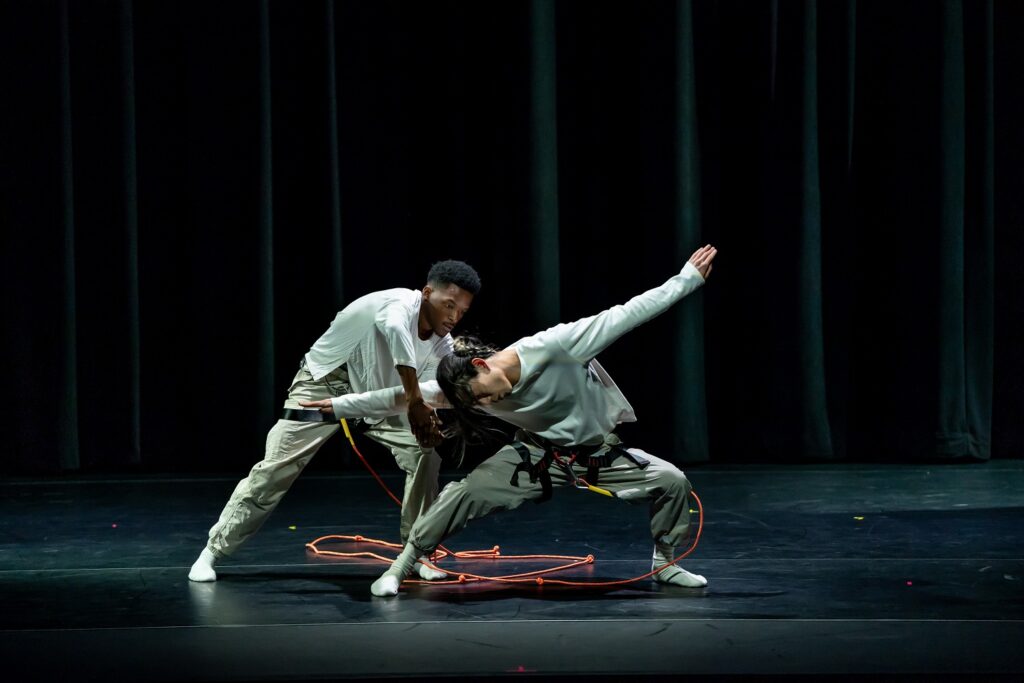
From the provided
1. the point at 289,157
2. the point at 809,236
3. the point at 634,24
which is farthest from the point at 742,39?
the point at 289,157

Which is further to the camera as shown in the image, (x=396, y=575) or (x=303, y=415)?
(x=303, y=415)

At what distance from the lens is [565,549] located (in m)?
4.06

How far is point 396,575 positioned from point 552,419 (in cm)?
64

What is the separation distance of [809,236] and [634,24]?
1.41 metres

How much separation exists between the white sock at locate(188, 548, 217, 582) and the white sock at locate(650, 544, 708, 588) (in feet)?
4.38

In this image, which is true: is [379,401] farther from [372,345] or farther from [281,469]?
[281,469]

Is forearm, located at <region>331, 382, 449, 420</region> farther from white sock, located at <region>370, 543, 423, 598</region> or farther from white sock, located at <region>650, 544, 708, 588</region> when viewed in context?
white sock, located at <region>650, 544, 708, 588</region>

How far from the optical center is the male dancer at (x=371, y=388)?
3.45 m

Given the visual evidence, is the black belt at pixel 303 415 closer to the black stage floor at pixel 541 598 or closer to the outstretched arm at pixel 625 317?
the black stage floor at pixel 541 598

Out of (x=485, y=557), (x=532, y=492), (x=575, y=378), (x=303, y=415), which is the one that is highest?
(x=575, y=378)

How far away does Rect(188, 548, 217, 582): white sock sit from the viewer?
3564 mm

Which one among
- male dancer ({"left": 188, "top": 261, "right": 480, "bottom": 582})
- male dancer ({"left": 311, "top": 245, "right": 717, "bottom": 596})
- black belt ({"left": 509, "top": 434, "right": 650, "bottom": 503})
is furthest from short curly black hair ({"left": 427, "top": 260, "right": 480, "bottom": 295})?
black belt ({"left": 509, "top": 434, "right": 650, "bottom": 503})

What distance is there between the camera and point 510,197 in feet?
19.7

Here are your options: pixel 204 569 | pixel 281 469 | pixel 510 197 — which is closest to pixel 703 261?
pixel 281 469
